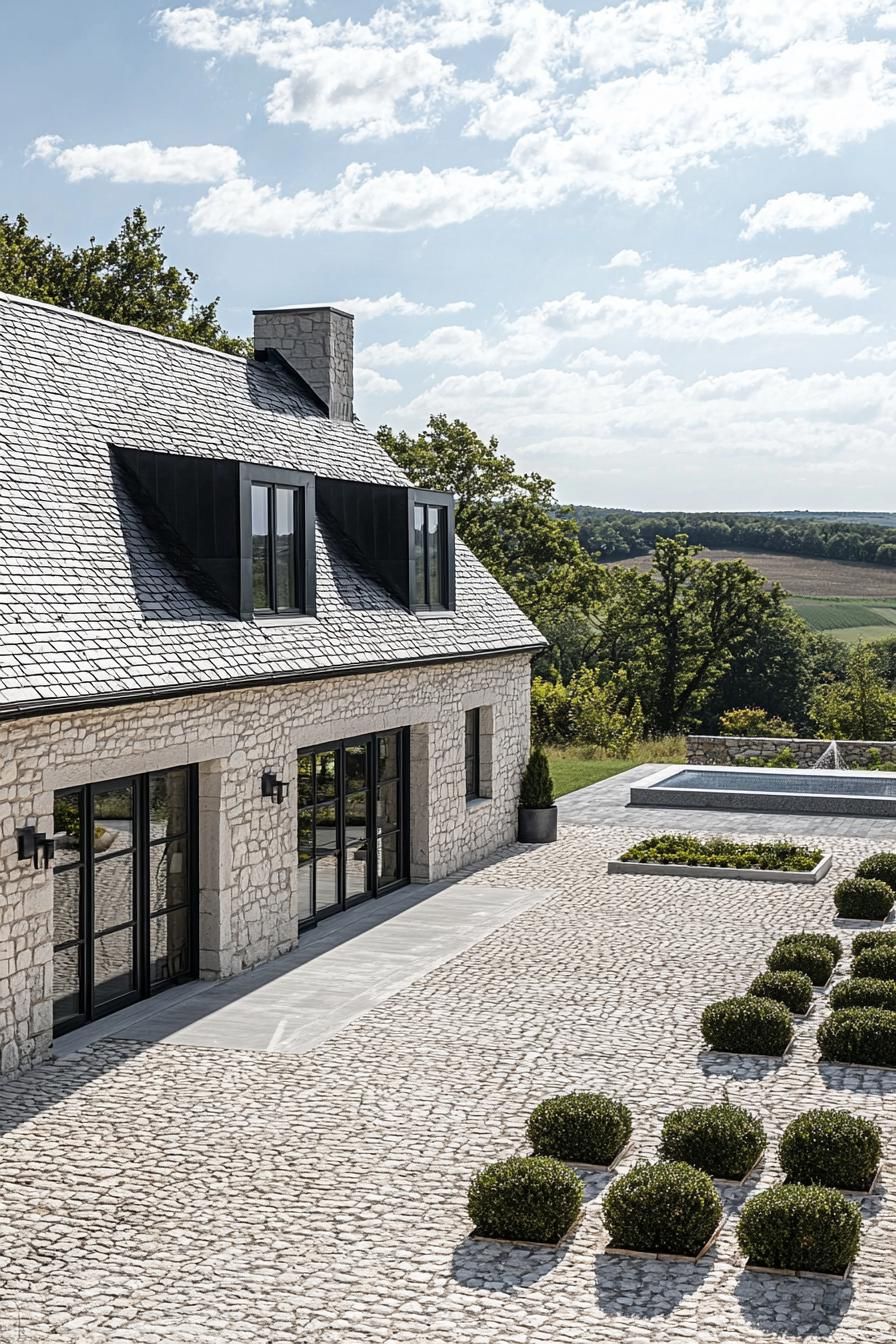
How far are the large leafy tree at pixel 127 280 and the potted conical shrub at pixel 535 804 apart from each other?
18.8 meters

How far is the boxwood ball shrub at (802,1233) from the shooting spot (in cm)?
838

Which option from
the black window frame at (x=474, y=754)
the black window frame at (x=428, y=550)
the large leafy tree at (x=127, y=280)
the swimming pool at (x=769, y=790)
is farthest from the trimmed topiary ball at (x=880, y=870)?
the large leafy tree at (x=127, y=280)

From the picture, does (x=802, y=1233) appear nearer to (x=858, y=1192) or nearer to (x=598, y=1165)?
(x=858, y=1192)

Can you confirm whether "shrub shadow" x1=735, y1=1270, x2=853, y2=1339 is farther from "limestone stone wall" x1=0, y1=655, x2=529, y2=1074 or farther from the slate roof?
the slate roof

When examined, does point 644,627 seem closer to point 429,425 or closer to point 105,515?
point 429,425

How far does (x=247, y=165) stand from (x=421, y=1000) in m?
12.8

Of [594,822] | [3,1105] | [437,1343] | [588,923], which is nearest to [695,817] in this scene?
[594,822]

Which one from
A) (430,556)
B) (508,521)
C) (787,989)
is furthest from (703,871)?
(508,521)

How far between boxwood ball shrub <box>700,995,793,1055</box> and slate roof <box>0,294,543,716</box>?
585cm

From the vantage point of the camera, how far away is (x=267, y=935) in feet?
52.8

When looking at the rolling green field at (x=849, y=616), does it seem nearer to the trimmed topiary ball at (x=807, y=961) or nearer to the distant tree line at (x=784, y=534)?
the distant tree line at (x=784, y=534)

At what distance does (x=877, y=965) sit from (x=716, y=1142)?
5.50 meters

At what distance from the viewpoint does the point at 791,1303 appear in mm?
8078

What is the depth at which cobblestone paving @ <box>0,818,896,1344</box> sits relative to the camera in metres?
7.93
